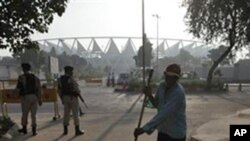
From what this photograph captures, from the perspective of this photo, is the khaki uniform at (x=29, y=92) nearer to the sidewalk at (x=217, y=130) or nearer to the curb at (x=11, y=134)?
the curb at (x=11, y=134)

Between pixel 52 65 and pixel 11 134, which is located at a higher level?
pixel 52 65

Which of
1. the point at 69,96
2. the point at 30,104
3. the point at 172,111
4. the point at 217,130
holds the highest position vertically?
the point at 172,111

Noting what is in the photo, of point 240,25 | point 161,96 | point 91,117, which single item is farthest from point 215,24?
point 161,96

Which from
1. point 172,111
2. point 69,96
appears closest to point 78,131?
point 69,96

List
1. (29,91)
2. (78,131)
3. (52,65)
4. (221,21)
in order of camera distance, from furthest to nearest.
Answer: (221,21), (52,65), (78,131), (29,91)

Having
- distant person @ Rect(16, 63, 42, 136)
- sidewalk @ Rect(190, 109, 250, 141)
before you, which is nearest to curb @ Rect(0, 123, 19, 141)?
distant person @ Rect(16, 63, 42, 136)

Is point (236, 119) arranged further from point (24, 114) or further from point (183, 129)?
point (183, 129)

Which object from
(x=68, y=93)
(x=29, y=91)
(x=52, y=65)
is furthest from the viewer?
(x=52, y=65)

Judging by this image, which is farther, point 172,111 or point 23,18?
point 23,18

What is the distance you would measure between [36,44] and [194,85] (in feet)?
81.6

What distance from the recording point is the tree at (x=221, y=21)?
37.0 m

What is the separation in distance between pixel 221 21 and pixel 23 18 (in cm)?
2718

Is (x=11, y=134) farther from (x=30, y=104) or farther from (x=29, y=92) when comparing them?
(x=29, y=92)

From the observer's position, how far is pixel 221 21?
38.5 meters
